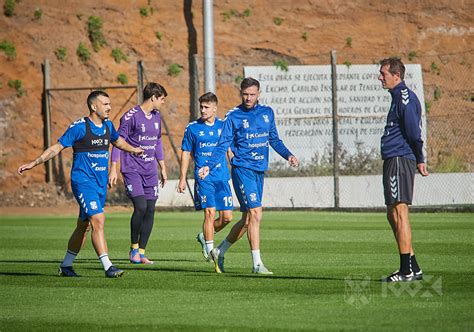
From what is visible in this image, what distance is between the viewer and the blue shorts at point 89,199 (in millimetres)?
12422

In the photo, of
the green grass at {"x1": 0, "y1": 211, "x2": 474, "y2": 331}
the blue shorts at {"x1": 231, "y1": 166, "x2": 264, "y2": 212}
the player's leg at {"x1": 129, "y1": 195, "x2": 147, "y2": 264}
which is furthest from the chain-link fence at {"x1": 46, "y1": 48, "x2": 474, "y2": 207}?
the blue shorts at {"x1": 231, "y1": 166, "x2": 264, "y2": 212}

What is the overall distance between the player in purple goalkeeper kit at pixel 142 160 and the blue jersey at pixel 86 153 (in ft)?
7.68

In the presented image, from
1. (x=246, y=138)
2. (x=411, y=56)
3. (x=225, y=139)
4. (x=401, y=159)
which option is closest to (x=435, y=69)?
(x=411, y=56)

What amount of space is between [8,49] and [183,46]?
6.58 meters

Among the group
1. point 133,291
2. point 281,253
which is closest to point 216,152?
point 133,291

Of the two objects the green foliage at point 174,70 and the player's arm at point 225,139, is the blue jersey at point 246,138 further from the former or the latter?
the green foliage at point 174,70

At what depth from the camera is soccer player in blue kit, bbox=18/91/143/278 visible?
12.4m

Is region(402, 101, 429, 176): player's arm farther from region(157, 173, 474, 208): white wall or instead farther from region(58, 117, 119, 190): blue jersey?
region(157, 173, 474, 208): white wall

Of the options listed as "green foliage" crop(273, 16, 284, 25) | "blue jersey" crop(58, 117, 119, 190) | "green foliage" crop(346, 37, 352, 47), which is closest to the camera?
"blue jersey" crop(58, 117, 119, 190)

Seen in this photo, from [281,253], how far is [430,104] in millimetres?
23054

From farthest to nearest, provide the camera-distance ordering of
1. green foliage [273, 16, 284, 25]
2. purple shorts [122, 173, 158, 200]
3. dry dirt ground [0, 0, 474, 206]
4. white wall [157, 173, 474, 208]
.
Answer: green foliage [273, 16, 284, 25] → dry dirt ground [0, 0, 474, 206] → white wall [157, 173, 474, 208] → purple shorts [122, 173, 158, 200]

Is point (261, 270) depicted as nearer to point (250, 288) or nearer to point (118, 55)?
point (250, 288)

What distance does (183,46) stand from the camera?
1532 inches

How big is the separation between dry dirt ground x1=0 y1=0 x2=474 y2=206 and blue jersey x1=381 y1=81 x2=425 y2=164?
22156mm
